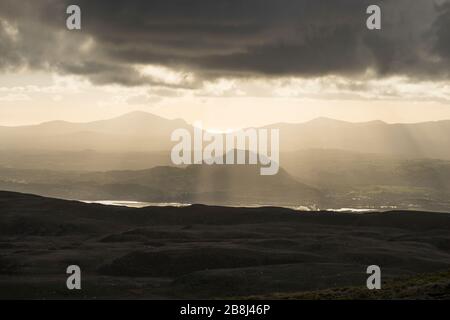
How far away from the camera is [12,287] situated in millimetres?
68875

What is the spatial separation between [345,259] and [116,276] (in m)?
31.4

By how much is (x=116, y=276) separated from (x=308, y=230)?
2029 inches

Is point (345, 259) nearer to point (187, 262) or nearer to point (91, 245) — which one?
point (187, 262)

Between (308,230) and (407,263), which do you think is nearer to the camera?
(407,263)

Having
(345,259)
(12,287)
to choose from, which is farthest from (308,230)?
(12,287)

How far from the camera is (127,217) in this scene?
5591 inches

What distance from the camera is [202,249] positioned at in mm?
94188

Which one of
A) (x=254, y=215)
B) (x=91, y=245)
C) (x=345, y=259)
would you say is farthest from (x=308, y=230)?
(x=91, y=245)

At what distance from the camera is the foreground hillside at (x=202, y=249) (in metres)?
72.2

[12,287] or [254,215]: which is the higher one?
[254,215]

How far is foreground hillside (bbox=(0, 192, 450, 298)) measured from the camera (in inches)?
2844
